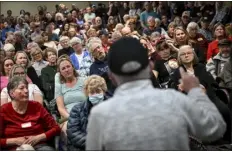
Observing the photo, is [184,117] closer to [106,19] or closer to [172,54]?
[172,54]

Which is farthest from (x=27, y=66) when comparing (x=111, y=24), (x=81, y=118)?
(x=111, y=24)

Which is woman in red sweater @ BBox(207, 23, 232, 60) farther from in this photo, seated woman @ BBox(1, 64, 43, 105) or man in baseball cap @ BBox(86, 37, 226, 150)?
man in baseball cap @ BBox(86, 37, 226, 150)

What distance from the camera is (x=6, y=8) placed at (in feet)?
28.4

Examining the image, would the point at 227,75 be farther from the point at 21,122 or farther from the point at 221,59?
the point at 21,122

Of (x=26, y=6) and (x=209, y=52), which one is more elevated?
(x=26, y=6)

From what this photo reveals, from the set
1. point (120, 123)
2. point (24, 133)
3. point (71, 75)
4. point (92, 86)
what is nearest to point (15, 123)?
point (24, 133)

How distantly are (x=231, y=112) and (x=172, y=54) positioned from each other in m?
1.88

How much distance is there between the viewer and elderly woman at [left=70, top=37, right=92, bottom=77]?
5.28 m

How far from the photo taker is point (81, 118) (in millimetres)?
3301

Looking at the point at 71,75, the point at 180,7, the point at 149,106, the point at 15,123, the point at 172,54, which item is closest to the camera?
the point at 149,106

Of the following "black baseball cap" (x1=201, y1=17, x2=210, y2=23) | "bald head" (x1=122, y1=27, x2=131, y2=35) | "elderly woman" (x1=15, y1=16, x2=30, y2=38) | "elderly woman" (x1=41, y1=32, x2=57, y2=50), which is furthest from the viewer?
"elderly woman" (x1=15, y1=16, x2=30, y2=38)

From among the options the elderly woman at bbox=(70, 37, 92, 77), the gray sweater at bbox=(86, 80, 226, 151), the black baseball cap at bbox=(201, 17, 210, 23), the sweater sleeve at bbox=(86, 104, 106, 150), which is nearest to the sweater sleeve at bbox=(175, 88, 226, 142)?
the gray sweater at bbox=(86, 80, 226, 151)

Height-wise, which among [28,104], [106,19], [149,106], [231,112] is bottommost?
[231,112]

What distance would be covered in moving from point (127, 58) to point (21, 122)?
2014 mm
